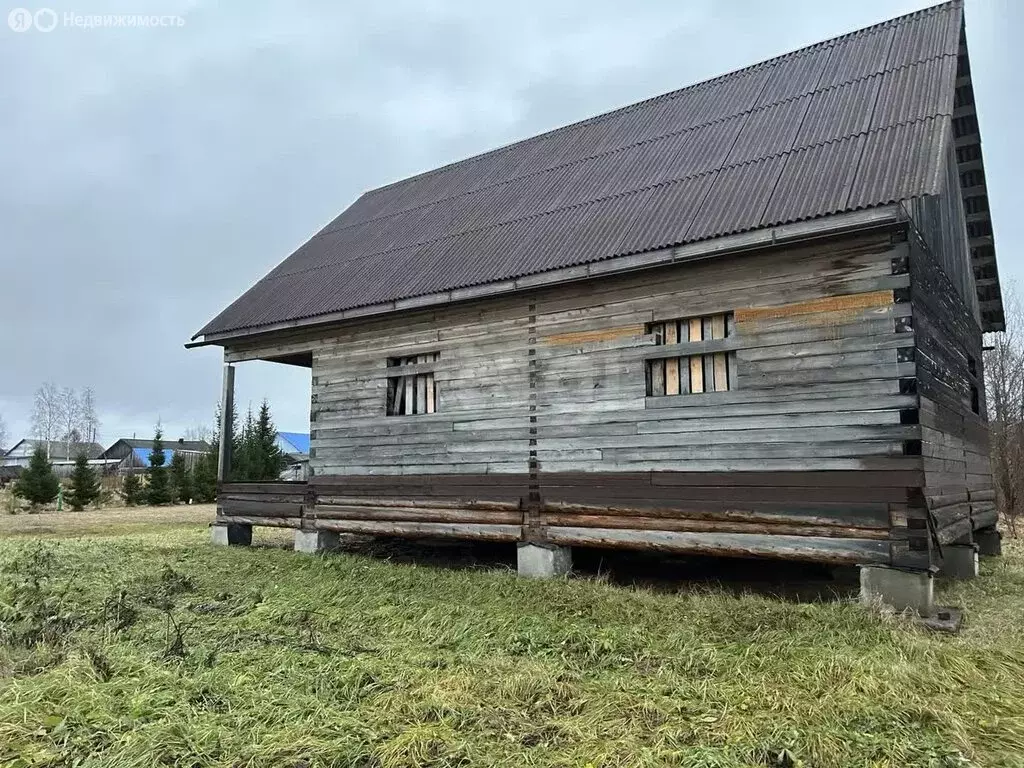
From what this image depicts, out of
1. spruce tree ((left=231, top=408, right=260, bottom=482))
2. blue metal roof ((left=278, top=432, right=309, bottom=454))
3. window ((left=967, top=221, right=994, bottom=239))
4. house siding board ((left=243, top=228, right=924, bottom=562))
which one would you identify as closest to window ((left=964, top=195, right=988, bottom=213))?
window ((left=967, top=221, right=994, bottom=239))

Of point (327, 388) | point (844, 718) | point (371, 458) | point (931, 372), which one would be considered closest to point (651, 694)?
point (844, 718)

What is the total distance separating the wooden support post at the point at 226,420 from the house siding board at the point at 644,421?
99.3 inches

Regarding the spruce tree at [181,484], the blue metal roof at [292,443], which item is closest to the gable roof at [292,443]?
the blue metal roof at [292,443]

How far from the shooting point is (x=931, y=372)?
335 inches

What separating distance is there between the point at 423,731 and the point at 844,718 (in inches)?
98.1

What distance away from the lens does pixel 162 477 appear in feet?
101

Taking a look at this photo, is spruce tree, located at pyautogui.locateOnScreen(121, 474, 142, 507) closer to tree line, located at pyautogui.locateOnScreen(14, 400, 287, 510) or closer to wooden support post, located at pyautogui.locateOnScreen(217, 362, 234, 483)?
tree line, located at pyautogui.locateOnScreen(14, 400, 287, 510)

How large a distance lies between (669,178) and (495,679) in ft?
25.6

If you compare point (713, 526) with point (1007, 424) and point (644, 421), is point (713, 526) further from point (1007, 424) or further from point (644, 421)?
point (1007, 424)

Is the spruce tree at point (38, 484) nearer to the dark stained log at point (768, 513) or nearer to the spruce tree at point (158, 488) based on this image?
the spruce tree at point (158, 488)

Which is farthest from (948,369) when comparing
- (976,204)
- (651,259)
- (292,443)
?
(292,443)

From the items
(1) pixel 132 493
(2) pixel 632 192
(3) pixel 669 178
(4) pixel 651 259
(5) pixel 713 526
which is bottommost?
(1) pixel 132 493

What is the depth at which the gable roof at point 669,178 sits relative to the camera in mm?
8500

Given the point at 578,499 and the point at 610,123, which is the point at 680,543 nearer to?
the point at 578,499
